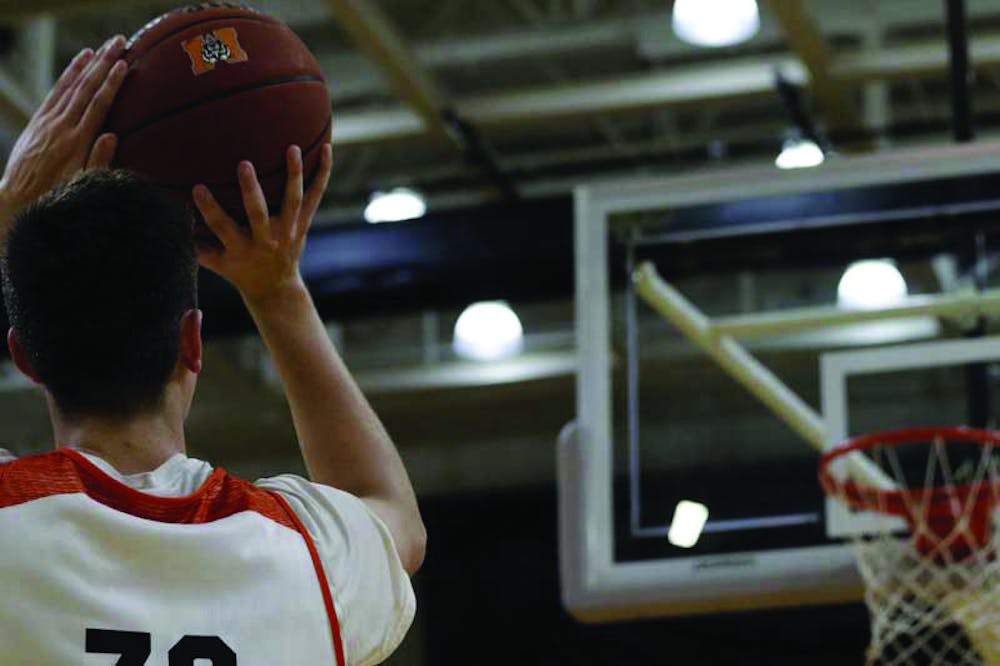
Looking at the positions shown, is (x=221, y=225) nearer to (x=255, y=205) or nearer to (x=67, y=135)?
(x=255, y=205)

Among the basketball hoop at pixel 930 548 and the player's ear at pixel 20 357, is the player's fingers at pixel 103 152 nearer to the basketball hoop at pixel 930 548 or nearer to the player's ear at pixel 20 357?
the player's ear at pixel 20 357

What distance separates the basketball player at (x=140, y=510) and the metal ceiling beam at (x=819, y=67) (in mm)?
4969

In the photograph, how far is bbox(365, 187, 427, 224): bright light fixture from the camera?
799 cm

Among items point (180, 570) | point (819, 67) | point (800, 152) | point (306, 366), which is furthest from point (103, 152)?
point (800, 152)

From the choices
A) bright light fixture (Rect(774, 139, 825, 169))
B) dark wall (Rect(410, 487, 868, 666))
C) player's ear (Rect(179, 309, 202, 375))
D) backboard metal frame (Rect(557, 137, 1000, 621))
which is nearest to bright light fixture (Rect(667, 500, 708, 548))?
backboard metal frame (Rect(557, 137, 1000, 621))

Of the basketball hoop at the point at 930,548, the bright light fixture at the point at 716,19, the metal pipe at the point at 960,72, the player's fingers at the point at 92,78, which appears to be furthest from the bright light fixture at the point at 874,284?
the player's fingers at the point at 92,78

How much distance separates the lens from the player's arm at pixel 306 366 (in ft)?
6.00

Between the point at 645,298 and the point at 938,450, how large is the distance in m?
0.99

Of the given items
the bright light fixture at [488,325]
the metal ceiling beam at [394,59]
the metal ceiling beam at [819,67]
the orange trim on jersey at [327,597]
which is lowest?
the orange trim on jersey at [327,597]

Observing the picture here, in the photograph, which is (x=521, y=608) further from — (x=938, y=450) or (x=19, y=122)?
(x=938, y=450)

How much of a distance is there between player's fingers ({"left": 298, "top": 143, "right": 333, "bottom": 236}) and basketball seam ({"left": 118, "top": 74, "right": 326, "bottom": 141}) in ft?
0.34

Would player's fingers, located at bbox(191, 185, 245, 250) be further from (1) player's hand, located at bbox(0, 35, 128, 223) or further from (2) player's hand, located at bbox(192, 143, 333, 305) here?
(1) player's hand, located at bbox(0, 35, 128, 223)

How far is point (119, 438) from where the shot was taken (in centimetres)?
165

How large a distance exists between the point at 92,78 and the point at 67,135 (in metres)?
0.13
